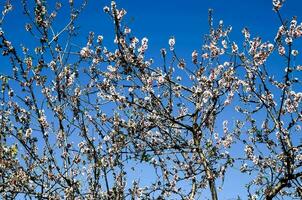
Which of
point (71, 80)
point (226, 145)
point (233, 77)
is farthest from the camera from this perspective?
point (226, 145)

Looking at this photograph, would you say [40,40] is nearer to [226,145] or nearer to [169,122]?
[169,122]

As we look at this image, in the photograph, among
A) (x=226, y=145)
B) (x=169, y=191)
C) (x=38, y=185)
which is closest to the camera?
(x=38, y=185)

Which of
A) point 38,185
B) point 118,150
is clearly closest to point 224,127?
point 118,150

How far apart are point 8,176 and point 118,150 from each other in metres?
2.14

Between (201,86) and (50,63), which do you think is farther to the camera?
(201,86)

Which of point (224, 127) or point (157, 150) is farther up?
point (224, 127)

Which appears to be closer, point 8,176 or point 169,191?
point 8,176

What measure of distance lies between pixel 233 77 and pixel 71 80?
320cm

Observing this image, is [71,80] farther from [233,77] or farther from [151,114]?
[233,77]

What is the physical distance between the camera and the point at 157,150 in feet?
28.3

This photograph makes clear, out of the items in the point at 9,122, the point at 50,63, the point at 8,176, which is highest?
the point at 50,63

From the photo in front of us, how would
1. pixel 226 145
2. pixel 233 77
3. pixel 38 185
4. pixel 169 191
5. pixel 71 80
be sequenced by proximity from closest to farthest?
pixel 38 185 → pixel 71 80 → pixel 233 77 → pixel 169 191 → pixel 226 145

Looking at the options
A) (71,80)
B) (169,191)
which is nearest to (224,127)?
(169,191)

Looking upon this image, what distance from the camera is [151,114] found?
891cm
